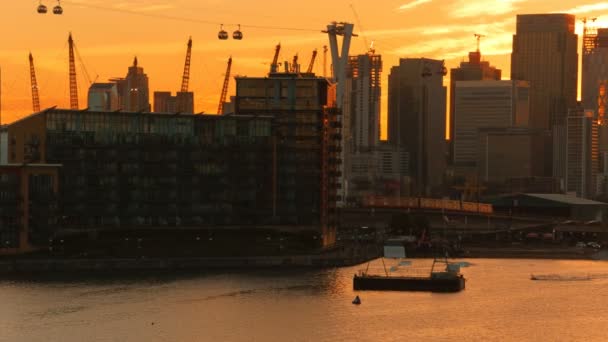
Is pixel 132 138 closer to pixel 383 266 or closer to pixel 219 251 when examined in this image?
pixel 219 251

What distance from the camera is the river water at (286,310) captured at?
79.9m

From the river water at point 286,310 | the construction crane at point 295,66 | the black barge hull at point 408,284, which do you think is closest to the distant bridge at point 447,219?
the construction crane at point 295,66

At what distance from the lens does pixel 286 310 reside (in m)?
88.5

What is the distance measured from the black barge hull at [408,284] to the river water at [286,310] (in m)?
1.07

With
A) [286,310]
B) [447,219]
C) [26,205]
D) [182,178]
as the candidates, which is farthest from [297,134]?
[447,219]

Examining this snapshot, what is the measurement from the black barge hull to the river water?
1.07m

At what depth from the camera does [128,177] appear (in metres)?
121

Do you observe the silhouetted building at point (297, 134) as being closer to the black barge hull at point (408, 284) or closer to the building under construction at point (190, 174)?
the building under construction at point (190, 174)

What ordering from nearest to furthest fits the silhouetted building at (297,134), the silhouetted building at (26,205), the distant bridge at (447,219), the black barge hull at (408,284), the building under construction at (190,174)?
the black barge hull at (408,284)
the silhouetted building at (26,205)
the building under construction at (190,174)
the silhouetted building at (297,134)
the distant bridge at (447,219)

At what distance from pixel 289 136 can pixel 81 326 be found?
48386 mm

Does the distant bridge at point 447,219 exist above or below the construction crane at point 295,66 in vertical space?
below

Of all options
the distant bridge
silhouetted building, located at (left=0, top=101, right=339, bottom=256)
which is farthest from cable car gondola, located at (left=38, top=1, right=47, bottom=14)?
the distant bridge

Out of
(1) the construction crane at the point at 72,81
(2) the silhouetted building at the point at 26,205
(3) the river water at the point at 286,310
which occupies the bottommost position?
(3) the river water at the point at 286,310

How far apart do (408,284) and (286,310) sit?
→ 1632cm
